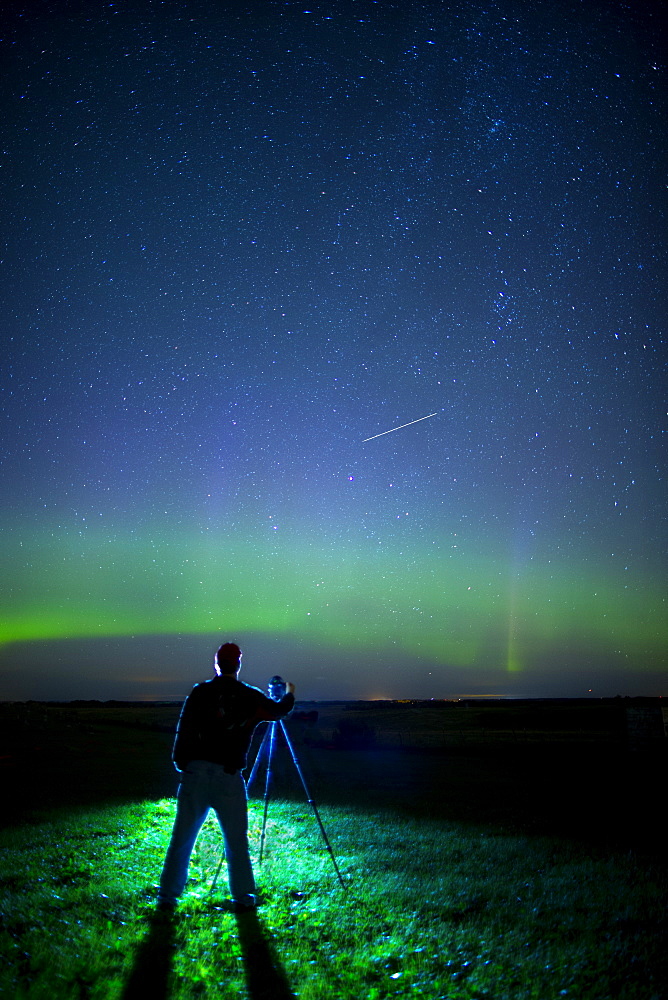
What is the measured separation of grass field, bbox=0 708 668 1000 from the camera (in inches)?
174

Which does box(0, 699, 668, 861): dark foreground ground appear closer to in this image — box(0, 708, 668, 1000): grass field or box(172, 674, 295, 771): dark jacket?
box(0, 708, 668, 1000): grass field

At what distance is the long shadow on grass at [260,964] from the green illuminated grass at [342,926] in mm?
15

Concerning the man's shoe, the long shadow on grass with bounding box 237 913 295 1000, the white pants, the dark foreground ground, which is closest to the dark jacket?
the white pants

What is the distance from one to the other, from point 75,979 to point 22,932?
3.64ft

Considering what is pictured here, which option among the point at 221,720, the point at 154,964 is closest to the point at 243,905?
the point at 154,964

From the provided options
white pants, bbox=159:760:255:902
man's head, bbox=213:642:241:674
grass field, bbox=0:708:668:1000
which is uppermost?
man's head, bbox=213:642:241:674

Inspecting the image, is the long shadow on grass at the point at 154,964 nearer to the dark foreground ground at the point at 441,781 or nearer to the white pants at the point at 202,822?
the white pants at the point at 202,822

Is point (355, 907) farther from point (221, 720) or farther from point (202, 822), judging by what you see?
point (221, 720)

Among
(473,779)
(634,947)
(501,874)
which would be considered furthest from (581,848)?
(473,779)

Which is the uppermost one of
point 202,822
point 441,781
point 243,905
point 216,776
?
point 216,776

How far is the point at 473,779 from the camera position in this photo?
60.8 ft

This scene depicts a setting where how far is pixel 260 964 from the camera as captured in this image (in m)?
4.65

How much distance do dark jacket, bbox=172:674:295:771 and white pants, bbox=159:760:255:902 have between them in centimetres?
12

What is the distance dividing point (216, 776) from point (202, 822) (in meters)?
0.41
